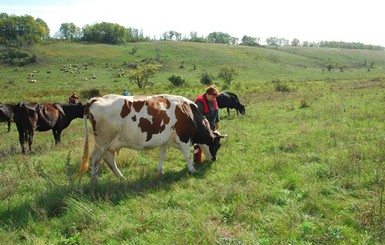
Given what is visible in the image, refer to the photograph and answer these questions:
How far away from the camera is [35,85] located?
159 ft

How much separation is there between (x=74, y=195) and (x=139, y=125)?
88.4 inches

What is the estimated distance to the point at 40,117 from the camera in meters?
12.6

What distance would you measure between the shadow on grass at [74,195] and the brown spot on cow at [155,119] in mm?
1074

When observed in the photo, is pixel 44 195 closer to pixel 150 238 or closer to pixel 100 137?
pixel 100 137

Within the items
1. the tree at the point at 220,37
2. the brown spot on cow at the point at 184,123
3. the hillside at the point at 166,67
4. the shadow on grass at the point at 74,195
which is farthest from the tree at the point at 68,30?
the shadow on grass at the point at 74,195

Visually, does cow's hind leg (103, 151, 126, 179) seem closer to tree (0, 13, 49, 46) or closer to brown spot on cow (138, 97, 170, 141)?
brown spot on cow (138, 97, 170, 141)

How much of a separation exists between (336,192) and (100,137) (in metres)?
5.08

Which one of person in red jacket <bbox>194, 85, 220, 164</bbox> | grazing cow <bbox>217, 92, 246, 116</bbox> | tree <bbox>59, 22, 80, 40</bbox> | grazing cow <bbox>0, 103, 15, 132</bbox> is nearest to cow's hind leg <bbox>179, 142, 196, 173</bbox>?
person in red jacket <bbox>194, 85, 220, 164</bbox>

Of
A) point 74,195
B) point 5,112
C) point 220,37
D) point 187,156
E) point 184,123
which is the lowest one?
point 5,112

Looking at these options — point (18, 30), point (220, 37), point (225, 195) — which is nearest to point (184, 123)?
point (225, 195)

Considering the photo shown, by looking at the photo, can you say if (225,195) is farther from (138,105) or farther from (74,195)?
(138,105)

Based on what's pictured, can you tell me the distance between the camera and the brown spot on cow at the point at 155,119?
7758 mm

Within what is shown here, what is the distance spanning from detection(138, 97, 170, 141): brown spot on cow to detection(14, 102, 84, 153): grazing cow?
6025 millimetres

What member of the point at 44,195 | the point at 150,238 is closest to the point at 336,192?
the point at 150,238
